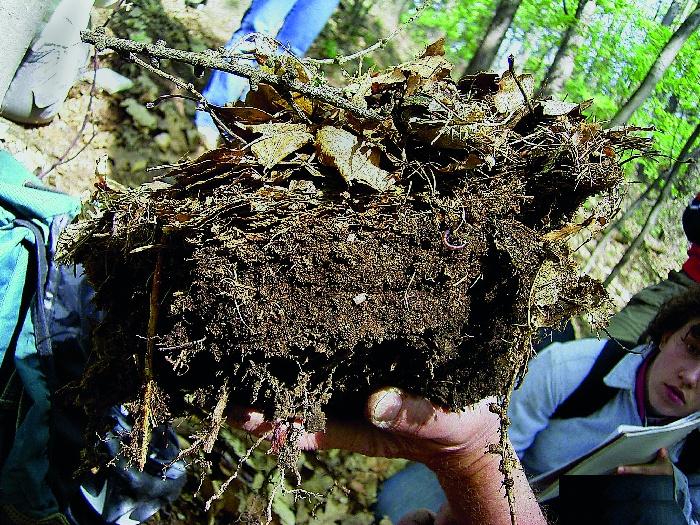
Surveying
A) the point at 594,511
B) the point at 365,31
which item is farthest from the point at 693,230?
the point at 365,31

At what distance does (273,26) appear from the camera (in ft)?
12.3

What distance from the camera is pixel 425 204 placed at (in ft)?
3.37

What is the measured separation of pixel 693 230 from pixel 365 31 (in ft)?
19.1

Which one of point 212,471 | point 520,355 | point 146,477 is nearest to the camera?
point 520,355

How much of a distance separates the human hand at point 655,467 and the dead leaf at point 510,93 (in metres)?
1.95

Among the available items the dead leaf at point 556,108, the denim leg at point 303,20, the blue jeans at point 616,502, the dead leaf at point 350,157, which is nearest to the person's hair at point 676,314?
the blue jeans at point 616,502

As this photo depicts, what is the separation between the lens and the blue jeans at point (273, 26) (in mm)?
3625

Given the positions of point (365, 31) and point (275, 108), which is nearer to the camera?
point (275, 108)

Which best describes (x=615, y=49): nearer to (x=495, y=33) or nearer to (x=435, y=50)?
(x=495, y=33)

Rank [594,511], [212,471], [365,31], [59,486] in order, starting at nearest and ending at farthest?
1. [59,486]
2. [594,511]
3. [212,471]
4. [365,31]

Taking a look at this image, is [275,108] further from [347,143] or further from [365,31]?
[365,31]

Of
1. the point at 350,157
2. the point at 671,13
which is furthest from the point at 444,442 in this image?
the point at 671,13

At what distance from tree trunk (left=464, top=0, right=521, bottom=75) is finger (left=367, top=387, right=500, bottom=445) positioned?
12.0 feet

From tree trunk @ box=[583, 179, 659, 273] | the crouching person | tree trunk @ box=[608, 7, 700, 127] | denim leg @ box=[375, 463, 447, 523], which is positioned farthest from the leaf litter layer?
tree trunk @ box=[583, 179, 659, 273]
